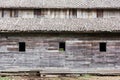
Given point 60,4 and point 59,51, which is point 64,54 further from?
point 60,4

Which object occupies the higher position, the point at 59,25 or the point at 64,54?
the point at 59,25

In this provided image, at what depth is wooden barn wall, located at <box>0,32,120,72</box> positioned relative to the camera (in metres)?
23.8

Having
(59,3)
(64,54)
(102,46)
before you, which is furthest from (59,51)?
(59,3)

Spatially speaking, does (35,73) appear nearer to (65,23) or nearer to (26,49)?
(26,49)

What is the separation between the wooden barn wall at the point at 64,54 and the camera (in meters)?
23.8

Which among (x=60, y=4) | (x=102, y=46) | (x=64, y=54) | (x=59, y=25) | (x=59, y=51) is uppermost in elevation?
(x=60, y=4)

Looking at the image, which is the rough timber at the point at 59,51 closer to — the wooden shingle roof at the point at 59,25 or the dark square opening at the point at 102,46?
the wooden shingle roof at the point at 59,25

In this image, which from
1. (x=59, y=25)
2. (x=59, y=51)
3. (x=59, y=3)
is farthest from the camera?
(x=59, y=3)

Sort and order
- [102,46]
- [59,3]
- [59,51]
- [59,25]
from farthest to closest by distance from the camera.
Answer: [59,3], [102,46], [59,51], [59,25]

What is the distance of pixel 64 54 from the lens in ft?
78.4

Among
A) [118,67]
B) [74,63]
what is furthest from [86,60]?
[118,67]

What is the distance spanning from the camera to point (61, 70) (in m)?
23.6

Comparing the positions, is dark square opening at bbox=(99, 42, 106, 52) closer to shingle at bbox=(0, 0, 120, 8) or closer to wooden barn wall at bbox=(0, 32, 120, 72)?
wooden barn wall at bbox=(0, 32, 120, 72)

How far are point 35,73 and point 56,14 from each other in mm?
5579
